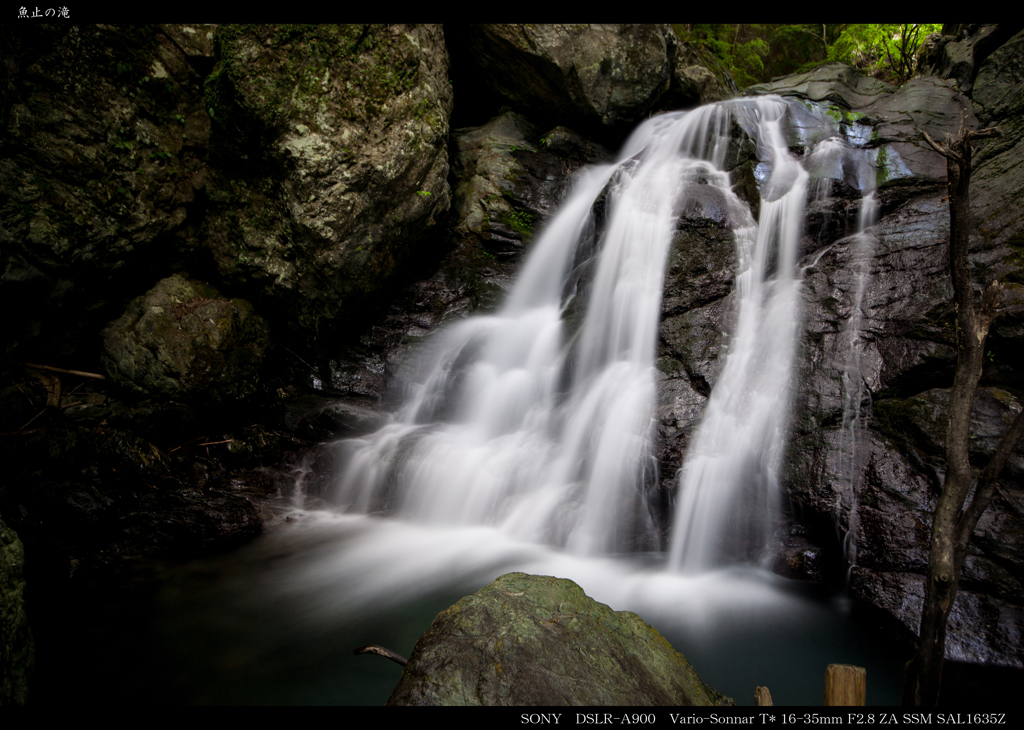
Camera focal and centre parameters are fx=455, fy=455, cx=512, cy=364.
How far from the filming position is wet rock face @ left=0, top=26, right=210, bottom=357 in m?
5.18

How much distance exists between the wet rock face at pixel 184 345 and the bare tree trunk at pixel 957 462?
293 inches

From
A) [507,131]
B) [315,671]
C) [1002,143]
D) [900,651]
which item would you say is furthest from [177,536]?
[1002,143]

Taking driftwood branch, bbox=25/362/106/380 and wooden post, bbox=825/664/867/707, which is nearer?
wooden post, bbox=825/664/867/707

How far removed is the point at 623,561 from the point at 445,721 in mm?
3314

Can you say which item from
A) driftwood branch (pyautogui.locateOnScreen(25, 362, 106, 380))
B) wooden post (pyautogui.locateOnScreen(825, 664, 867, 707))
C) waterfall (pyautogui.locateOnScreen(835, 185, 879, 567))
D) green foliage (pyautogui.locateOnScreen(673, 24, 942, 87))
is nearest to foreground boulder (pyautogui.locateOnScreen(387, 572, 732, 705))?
wooden post (pyautogui.locateOnScreen(825, 664, 867, 707))

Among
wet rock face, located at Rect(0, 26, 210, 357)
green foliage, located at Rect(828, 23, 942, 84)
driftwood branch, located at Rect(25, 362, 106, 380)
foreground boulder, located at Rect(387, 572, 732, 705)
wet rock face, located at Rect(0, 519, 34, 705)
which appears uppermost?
green foliage, located at Rect(828, 23, 942, 84)

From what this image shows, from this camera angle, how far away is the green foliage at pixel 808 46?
1148 cm

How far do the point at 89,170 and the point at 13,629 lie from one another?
530cm

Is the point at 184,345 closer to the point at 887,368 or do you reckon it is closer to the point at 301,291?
the point at 301,291

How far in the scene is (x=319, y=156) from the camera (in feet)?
19.6

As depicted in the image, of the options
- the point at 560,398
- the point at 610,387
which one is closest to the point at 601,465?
the point at 610,387

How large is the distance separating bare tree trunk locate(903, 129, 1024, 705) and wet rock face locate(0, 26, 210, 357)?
26.2 feet

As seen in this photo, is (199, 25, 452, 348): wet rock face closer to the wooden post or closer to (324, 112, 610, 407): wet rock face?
(324, 112, 610, 407): wet rock face

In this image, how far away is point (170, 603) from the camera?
4297mm
